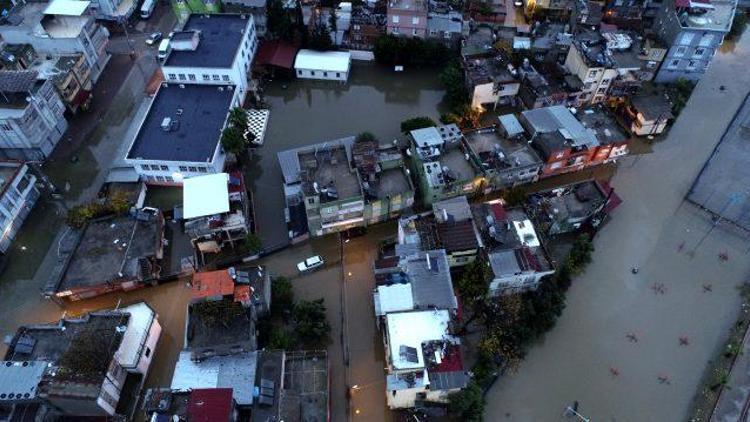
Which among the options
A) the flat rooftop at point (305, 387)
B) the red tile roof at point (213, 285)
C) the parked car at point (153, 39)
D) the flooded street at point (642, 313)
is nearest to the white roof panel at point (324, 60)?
the parked car at point (153, 39)

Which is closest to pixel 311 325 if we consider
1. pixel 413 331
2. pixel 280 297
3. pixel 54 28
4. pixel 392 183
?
pixel 280 297

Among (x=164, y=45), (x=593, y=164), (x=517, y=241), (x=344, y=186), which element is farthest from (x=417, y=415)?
(x=164, y=45)

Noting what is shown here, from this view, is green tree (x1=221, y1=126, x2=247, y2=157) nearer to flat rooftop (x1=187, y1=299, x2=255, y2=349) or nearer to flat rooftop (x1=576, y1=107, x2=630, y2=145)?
flat rooftop (x1=187, y1=299, x2=255, y2=349)

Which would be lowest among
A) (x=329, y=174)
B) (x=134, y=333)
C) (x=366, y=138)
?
(x=134, y=333)

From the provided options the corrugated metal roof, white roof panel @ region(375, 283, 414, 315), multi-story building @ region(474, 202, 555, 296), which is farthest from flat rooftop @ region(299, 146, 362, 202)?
the corrugated metal roof

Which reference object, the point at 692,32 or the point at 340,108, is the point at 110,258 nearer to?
the point at 340,108

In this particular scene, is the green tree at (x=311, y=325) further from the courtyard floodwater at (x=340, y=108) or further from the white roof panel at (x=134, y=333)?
the courtyard floodwater at (x=340, y=108)

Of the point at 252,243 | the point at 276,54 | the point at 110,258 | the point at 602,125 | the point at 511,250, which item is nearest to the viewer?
the point at 511,250
